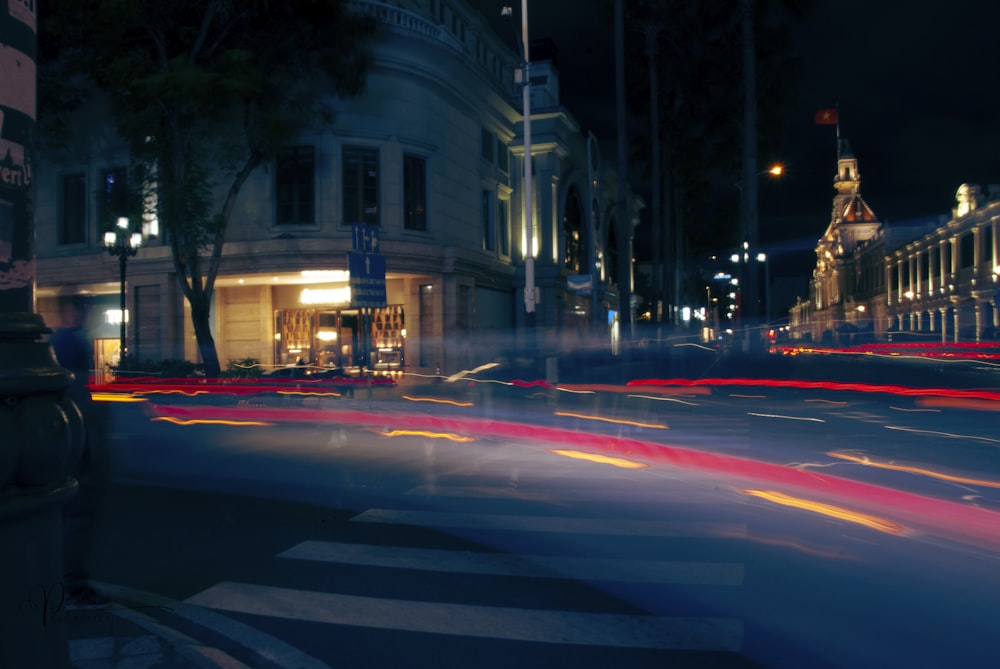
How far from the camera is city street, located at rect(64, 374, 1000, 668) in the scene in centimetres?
451

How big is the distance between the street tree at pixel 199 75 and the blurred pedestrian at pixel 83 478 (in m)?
15.0

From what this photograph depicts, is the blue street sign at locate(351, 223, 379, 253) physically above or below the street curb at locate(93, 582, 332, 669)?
above

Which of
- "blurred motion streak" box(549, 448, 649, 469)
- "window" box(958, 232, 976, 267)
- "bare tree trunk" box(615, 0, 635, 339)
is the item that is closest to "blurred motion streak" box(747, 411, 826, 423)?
"blurred motion streak" box(549, 448, 649, 469)

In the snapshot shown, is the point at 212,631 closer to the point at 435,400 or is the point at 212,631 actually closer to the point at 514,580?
the point at 514,580

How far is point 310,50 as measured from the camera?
75.5 feet

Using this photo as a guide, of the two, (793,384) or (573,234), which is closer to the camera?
(793,384)

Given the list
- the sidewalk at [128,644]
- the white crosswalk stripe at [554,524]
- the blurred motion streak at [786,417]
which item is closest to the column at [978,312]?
the blurred motion streak at [786,417]

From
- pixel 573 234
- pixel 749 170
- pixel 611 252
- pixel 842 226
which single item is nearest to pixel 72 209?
pixel 749 170

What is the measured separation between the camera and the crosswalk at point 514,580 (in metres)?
4.68

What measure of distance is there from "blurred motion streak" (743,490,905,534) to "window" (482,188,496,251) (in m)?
26.3

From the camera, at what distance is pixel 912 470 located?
9359 millimetres

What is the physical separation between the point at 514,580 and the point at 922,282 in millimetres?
74856

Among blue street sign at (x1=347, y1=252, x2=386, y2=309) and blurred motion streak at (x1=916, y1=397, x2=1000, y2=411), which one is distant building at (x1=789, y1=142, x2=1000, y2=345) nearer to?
blurred motion streak at (x1=916, y1=397, x2=1000, y2=411)

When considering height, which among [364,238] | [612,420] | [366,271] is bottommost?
[612,420]
